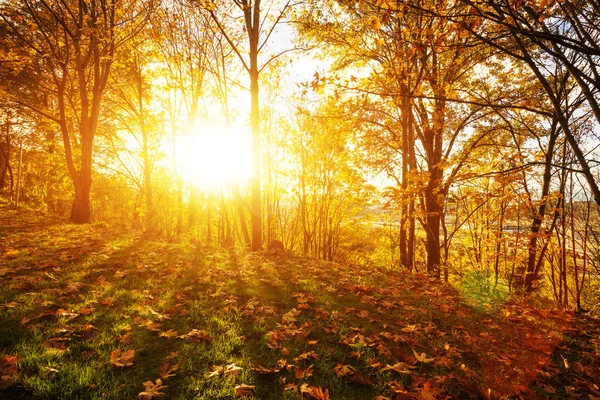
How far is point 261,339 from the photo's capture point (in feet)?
10.9

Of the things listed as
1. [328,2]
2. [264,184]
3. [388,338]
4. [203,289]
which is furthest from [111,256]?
[328,2]

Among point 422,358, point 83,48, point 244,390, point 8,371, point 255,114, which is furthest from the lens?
point 83,48

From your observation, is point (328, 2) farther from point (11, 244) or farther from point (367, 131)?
point (11, 244)

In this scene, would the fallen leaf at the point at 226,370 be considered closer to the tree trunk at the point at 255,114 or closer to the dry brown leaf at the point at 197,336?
the dry brown leaf at the point at 197,336

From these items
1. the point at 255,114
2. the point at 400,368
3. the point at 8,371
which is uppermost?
the point at 255,114

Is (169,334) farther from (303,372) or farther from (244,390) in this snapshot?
(303,372)

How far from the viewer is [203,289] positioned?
4.97 meters

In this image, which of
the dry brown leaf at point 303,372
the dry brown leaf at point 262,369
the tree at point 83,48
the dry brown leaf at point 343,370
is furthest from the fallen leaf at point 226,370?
the tree at point 83,48

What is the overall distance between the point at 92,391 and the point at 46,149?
2579 centimetres

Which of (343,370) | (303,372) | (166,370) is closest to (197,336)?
(166,370)

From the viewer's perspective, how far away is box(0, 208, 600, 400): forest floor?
2514 millimetres

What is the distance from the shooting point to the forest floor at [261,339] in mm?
2514

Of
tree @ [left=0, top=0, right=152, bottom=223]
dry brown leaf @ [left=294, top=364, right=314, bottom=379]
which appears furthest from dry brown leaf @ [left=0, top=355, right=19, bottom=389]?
tree @ [left=0, top=0, right=152, bottom=223]

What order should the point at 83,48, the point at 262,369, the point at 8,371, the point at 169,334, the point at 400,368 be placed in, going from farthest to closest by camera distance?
the point at 83,48 < the point at 169,334 < the point at 400,368 < the point at 262,369 < the point at 8,371
